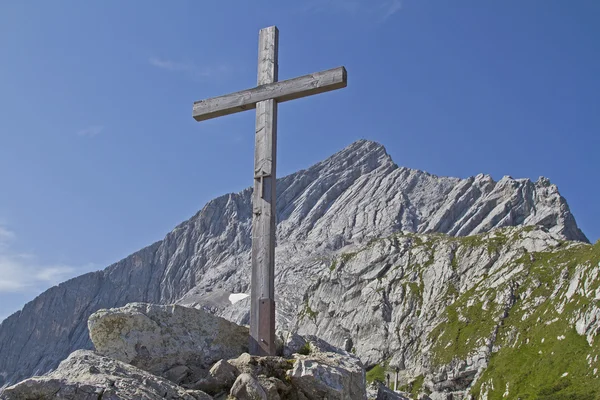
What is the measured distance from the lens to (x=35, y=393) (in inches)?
318

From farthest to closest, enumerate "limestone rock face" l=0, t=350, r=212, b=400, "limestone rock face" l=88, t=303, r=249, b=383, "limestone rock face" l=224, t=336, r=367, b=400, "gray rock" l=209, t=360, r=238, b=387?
1. "limestone rock face" l=88, t=303, r=249, b=383
2. "gray rock" l=209, t=360, r=238, b=387
3. "limestone rock face" l=224, t=336, r=367, b=400
4. "limestone rock face" l=0, t=350, r=212, b=400

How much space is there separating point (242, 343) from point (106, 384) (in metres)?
4.31

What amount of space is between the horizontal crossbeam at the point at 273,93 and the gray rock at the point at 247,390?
5.81 meters

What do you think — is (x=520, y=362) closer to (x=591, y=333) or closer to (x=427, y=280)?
(x=591, y=333)

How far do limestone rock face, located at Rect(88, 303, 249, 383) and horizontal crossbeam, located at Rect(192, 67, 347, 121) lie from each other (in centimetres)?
434

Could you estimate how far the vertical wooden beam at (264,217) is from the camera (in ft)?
39.3

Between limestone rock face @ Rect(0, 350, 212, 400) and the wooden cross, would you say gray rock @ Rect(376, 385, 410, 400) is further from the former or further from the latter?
limestone rock face @ Rect(0, 350, 212, 400)

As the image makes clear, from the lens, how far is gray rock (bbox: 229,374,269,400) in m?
9.70

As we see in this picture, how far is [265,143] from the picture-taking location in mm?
13023

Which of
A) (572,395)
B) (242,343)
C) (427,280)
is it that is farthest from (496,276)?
(242,343)

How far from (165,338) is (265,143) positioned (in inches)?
169

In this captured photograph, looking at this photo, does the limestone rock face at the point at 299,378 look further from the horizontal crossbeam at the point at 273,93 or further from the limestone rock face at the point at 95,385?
the horizontal crossbeam at the point at 273,93

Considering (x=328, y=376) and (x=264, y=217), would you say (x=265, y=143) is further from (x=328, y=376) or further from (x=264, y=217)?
(x=328, y=376)

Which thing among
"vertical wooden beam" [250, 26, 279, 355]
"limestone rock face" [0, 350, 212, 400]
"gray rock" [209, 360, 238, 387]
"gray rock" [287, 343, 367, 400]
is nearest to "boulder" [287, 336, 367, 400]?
"gray rock" [287, 343, 367, 400]
